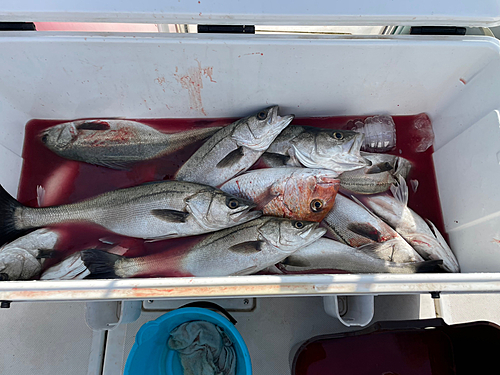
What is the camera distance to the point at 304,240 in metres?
1.51

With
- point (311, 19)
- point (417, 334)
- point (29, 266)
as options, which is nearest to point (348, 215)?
point (417, 334)

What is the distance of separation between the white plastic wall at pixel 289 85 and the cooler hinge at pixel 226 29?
0.11 ft

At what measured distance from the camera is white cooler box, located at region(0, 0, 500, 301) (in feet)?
3.76

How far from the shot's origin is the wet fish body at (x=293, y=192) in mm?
1636

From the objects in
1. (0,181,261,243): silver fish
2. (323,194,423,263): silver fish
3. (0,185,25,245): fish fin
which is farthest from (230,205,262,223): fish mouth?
(0,185,25,245): fish fin

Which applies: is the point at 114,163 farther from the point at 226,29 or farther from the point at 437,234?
the point at 437,234

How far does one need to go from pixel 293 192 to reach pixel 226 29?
3.18 ft

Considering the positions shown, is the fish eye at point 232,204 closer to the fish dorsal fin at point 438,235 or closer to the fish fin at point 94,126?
the fish fin at point 94,126

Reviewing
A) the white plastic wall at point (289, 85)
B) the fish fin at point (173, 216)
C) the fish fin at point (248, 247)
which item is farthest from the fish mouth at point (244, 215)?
the white plastic wall at point (289, 85)

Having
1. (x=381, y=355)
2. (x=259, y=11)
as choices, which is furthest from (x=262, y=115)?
(x=381, y=355)

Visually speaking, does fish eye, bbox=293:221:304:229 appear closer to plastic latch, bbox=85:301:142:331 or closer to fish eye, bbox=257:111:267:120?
fish eye, bbox=257:111:267:120

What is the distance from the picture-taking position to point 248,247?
154cm

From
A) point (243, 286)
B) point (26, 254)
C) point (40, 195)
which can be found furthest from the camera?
point (40, 195)

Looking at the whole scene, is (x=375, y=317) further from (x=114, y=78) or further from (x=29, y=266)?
(x=114, y=78)
